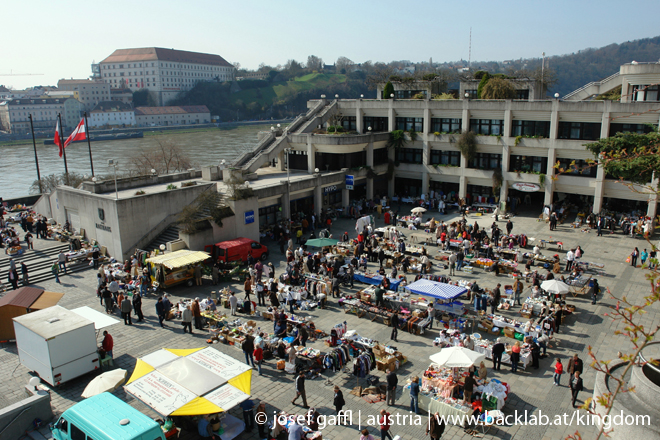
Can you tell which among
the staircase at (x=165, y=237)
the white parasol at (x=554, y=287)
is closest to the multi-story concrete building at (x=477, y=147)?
the staircase at (x=165, y=237)

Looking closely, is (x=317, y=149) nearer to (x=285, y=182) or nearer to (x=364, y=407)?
(x=285, y=182)

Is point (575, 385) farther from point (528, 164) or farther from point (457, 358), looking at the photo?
point (528, 164)

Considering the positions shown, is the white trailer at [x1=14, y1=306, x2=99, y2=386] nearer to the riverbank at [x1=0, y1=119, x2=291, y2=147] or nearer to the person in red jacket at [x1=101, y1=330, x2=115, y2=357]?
the person in red jacket at [x1=101, y1=330, x2=115, y2=357]

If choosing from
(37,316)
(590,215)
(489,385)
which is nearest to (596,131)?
(590,215)

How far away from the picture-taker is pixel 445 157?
136 ft

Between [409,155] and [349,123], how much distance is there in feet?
21.9

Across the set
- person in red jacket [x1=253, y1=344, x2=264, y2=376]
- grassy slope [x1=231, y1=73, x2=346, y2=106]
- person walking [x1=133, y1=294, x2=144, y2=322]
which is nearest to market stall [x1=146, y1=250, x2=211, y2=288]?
person walking [x1=133, y1=294, x2=144, y2=322]

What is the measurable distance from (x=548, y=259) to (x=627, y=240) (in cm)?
826

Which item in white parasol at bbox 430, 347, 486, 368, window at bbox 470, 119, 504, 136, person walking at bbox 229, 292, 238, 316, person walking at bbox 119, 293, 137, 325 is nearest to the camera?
white parasol at bbox 430, 347, 486, 368

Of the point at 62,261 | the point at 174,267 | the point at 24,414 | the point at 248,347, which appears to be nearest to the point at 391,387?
the point at 248,347

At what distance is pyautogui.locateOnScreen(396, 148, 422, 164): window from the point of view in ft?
140

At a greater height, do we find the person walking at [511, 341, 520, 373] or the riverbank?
the riverbank

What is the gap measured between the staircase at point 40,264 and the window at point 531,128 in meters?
31.9

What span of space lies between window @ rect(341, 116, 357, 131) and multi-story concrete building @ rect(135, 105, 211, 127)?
128656mm
